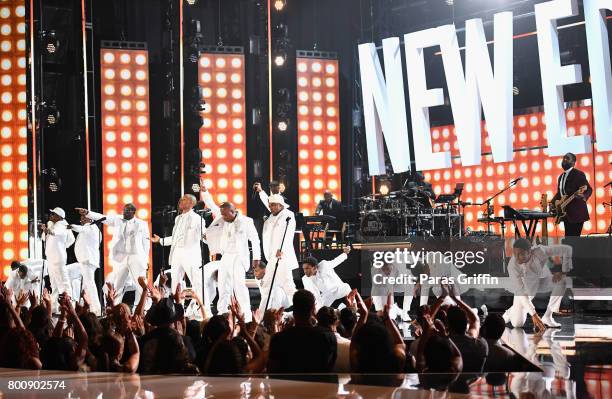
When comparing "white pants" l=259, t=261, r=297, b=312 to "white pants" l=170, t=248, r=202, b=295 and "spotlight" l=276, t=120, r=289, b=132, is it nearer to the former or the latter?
"white pants" l=170, t=248, r=202, b=295

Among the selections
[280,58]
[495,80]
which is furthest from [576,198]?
[280,58]

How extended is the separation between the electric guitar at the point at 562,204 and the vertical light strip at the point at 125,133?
6481 mm

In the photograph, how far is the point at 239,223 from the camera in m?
10.3

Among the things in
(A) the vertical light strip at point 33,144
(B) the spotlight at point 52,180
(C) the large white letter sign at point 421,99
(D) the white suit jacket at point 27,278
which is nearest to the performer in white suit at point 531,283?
(C) the large white letter sign at point 421,99

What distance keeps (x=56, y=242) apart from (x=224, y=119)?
368 cm

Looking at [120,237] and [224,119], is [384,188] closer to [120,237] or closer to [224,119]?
[224,119]

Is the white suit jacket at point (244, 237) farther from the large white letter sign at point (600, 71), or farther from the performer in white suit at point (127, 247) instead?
the large white letter sign at point (600, 71)

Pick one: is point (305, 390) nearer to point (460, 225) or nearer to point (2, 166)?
point (460, 225)

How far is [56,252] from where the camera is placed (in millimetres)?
11938

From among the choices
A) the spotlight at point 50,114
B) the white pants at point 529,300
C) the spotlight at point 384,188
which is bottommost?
the white pants at point 529,300

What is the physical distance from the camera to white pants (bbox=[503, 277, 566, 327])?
9104 millimetres

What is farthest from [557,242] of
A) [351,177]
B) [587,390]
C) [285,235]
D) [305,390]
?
[305,390]

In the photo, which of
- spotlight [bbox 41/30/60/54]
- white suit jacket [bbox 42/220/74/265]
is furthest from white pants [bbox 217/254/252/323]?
spotlight [bbox 41/30/60/54]

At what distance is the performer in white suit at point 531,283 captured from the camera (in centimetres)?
909
